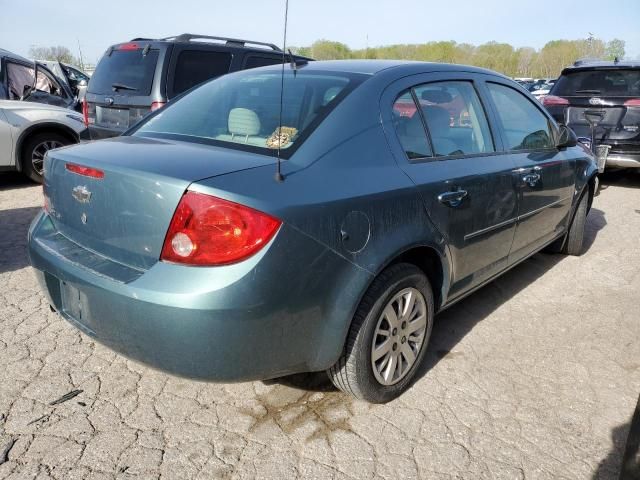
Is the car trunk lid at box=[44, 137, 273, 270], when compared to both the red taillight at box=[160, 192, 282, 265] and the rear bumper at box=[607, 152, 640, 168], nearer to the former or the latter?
the red taillight at box=[160, 192, 282, 265]

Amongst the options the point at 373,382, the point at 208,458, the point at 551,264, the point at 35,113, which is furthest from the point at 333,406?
the point at 35,113

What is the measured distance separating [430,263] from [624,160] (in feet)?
20.3

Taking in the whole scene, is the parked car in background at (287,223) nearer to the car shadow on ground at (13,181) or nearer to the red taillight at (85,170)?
the red taillight at (85,170)

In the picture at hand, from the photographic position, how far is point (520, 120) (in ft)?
12.1

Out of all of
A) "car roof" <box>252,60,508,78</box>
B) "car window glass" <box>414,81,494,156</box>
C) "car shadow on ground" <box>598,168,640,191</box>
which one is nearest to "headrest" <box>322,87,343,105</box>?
"car roof" <box>252,60,508,78</box>

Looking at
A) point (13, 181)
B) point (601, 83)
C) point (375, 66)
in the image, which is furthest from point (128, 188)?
point (601, 83)

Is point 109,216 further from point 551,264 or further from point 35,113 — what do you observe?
point 35,113

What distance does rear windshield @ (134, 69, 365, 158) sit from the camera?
93.0 inches

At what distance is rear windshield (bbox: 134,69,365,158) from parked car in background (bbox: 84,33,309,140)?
3247 millimetres

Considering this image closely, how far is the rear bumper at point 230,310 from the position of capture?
1878mm

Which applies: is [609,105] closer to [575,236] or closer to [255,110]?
[575,236]

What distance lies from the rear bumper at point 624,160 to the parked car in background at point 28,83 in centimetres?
875

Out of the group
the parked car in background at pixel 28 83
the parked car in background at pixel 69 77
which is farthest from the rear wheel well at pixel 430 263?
the parked car in background at pixel 69 77

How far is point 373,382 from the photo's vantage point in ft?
8.16
